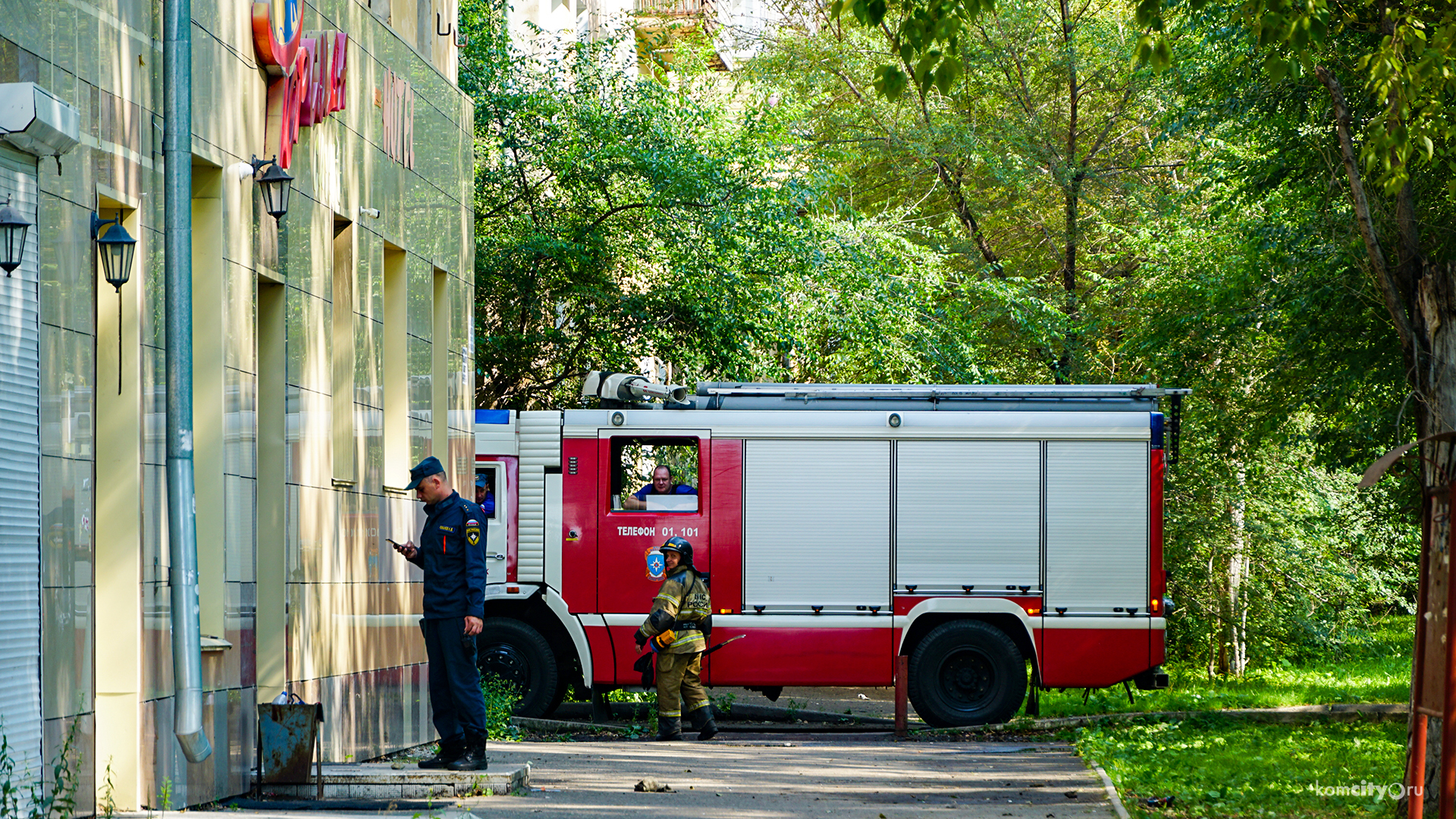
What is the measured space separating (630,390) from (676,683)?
3.14 meters

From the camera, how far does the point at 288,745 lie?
9.35 meters

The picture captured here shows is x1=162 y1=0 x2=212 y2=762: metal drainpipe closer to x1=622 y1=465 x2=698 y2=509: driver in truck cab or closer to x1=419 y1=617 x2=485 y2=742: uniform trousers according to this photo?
x1=419 y1=617 x2=485 y2=742: uniform trousers

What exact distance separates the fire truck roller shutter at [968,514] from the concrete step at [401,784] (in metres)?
6.67

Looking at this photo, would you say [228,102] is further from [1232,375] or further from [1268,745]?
[1232,375]

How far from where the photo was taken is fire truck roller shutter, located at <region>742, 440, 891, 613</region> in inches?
632

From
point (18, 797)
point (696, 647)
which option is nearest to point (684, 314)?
point (696, 647)

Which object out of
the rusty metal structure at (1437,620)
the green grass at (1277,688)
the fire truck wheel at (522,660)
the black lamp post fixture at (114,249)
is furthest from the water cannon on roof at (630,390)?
the rusty metal structure at (1437,620)

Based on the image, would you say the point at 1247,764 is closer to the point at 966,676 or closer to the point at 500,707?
the point at 966,676

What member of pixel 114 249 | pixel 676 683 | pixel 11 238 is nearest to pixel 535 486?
pixel 676 683

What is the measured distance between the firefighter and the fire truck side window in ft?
3.70

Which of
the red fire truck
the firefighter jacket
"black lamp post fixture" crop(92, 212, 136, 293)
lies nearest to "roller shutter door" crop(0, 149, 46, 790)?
"black lamp post fixture" crop(92, 212, 136, 293)

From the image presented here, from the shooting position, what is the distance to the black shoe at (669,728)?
15.0m

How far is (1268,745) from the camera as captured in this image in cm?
1371

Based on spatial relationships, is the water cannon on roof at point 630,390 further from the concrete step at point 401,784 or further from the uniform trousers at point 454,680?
the concrete step at point 401,784
